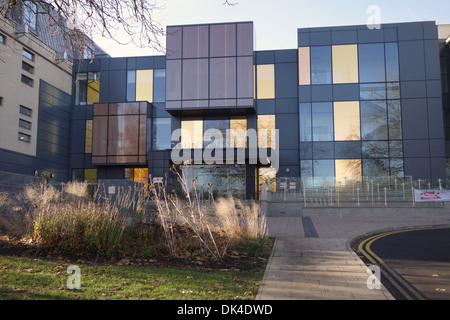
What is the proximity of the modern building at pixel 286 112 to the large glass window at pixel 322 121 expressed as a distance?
75 mm

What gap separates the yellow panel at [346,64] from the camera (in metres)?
29.6

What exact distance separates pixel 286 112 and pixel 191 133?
7777mm

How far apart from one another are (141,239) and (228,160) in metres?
19.8

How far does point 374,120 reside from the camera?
1142 inches

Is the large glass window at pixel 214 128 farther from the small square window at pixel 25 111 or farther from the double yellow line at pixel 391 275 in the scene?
the double yellow line at pixel 391 275

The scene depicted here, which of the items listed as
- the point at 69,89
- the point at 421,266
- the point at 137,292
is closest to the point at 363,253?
the point at 421,266

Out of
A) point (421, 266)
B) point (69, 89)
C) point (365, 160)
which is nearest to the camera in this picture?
point (421, 266)

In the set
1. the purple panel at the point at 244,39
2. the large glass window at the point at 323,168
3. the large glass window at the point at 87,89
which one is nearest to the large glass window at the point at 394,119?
the large glass window at the point at 323,168

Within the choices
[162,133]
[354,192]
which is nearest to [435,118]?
[354,192]

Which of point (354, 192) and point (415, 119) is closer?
point (354, 192)

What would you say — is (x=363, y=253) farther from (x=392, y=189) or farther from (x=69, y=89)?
(x=69, y=89)

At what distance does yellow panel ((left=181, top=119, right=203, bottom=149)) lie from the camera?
31.0 m

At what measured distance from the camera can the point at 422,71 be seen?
94.3 feet

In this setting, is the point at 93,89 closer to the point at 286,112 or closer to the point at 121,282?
the point at 286,112
